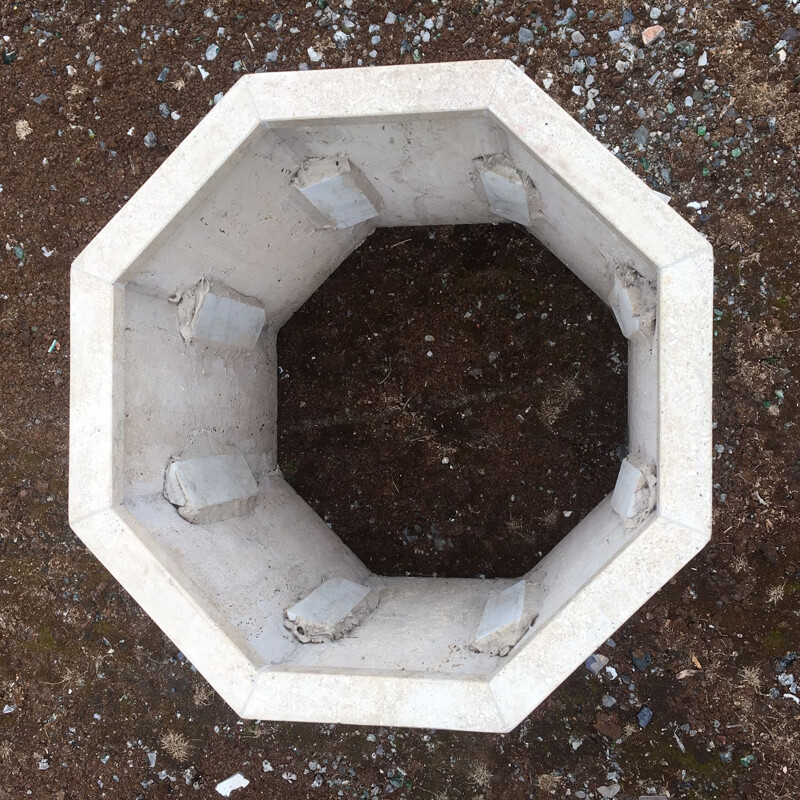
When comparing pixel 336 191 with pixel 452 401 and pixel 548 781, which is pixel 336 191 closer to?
pixel 452 401

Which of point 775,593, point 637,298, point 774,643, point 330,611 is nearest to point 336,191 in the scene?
point 637,298

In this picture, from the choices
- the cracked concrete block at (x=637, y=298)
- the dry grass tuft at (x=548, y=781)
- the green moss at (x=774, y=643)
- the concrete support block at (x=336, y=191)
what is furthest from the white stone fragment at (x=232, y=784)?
the cracked concrete block at (x=637, y=298)

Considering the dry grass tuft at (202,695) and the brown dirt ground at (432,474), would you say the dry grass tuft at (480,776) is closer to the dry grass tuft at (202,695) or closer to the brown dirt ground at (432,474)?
the brown dirt ground at (432,474)

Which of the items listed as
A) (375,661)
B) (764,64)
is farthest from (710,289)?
(764,64)

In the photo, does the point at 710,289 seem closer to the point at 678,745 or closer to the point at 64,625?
the point at 678,745

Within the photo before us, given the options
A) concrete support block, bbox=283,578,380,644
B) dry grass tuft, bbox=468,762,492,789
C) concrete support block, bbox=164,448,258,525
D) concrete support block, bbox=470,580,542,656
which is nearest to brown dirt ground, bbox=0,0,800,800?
dry grass tuft, bbox=468,762,492,789

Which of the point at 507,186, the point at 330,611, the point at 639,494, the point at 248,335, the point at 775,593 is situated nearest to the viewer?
the point at 639,494

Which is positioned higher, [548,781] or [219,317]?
[219,317]
